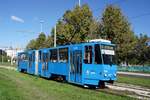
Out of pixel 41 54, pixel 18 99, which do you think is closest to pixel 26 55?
pixel 41 54

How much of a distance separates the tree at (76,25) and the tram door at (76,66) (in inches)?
900

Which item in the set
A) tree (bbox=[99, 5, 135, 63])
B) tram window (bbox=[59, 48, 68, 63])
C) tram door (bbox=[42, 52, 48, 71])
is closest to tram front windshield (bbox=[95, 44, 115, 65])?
tram window (bbox=[59, 48, 68, 63])

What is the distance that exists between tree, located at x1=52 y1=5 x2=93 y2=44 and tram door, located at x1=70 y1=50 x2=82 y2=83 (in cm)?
2285

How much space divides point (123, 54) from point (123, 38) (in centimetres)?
405

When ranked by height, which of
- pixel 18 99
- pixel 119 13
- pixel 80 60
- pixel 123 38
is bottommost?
pixel 18 99

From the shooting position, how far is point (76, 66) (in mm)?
23578

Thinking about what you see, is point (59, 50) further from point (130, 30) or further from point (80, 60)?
point (130, 30)

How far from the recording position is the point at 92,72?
21.8 meters

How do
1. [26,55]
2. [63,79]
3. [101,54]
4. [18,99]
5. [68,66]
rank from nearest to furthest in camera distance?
1. [18,99]
2. [101,54]
3. [68,66]
4. [63,79]
5. [26,55]

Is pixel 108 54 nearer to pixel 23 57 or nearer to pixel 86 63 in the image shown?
pixel 86 63

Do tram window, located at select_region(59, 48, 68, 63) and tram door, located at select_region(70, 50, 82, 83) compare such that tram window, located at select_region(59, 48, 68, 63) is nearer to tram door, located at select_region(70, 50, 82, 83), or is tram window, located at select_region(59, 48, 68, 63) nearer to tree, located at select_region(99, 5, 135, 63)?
tram door, located at select_region(70, 50, 82, 83)

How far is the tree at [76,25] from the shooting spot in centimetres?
4734

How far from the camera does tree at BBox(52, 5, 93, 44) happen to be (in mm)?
47344

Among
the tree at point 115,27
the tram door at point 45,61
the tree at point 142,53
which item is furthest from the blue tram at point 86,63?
the tree at point 142,53
